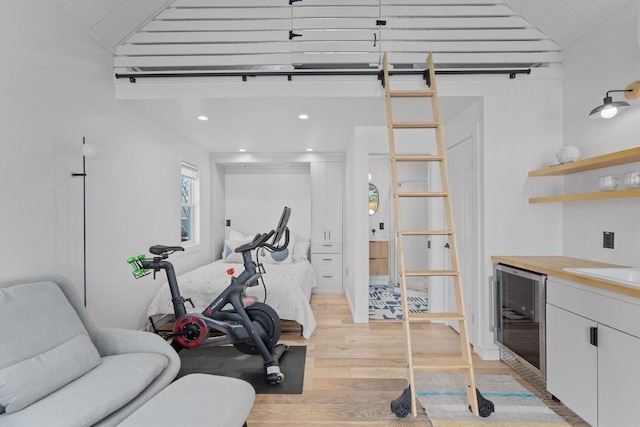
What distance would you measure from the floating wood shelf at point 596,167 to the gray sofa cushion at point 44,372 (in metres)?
3.21

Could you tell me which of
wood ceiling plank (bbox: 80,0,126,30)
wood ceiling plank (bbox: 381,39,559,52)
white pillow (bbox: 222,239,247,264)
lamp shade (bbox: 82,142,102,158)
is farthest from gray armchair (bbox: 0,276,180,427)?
wood ceiling plank (bbox: 381,39,559,52)

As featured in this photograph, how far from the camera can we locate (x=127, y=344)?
1953 millimetres

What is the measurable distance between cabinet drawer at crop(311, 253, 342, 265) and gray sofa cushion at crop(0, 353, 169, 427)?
348cm

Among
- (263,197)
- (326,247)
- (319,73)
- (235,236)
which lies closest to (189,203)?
(235,236)

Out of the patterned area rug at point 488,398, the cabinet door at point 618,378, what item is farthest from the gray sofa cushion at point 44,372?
the cabinet door at point 618,378

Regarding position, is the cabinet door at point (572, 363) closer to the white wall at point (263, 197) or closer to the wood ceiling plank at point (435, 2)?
the wood ceiling plank at point (435, 2)

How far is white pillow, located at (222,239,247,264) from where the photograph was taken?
481 centimetres

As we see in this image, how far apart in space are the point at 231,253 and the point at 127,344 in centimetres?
293

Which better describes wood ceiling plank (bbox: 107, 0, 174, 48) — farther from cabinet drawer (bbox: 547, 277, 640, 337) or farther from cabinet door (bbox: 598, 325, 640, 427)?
cabinet door (bbox: 598, 325, 640, 427)

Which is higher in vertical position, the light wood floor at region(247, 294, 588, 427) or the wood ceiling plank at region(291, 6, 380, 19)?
the wood ceiling plank at region(291, 6, 380, 19)

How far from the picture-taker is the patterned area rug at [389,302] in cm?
402

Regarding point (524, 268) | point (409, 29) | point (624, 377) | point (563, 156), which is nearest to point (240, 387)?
point (624, 377)

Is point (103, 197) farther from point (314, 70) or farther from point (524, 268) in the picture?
point (524, 268)

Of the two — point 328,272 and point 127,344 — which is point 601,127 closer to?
point 127,344
